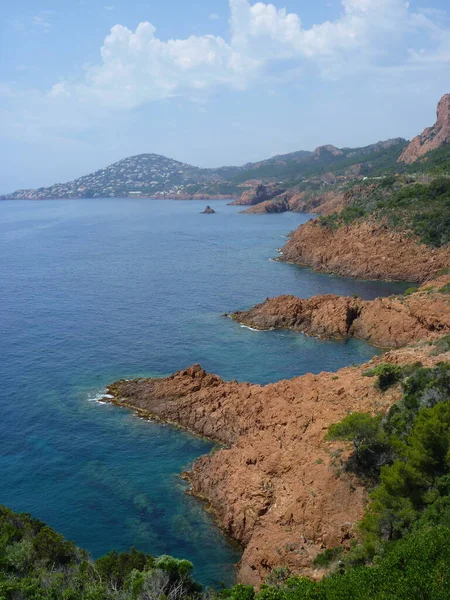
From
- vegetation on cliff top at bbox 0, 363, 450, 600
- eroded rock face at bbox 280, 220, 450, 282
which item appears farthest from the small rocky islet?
eroded rock face at bbox 280, 220, 450, 282

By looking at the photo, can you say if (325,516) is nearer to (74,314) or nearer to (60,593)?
(60,593)

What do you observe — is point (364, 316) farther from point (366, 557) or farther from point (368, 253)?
point (366, 557)

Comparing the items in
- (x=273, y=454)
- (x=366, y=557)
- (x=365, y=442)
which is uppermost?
(x=365, y=442)

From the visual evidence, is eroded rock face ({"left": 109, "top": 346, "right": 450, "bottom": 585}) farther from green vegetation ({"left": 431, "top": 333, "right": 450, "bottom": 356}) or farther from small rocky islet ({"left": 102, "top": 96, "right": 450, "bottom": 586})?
green vegetation ({"left": 431, "top": 333, "right": 450, "bottom": 356})

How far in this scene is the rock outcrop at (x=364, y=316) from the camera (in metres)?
53.6

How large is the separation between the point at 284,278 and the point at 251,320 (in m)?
24.6

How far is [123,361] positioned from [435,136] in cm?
16051

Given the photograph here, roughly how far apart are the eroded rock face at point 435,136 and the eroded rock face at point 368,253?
3647 inches

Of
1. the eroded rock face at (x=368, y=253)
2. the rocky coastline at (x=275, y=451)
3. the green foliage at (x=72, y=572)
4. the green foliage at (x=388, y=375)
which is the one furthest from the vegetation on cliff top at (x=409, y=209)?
the green foliage at (x=72, y=572)

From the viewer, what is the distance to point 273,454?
1268 inches

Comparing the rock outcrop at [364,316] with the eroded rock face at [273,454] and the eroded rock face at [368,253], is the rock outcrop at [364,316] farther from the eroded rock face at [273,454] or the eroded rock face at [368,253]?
the eroded rock face at [368,253]

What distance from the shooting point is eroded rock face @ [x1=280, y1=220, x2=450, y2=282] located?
272 feet

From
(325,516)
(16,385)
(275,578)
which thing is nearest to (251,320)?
(16,385)

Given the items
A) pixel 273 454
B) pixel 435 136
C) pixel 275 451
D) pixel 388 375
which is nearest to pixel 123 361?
pixel 275 451
